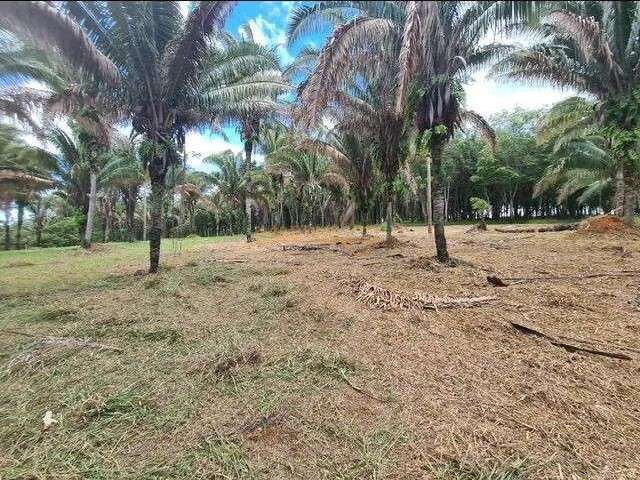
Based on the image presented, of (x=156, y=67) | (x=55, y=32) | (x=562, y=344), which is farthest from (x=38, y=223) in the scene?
(x=562, y=344)

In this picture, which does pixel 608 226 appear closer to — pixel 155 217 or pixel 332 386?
pixel 332 386

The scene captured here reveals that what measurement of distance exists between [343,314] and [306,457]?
2220 millimetres

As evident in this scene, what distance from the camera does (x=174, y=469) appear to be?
6.53 ft

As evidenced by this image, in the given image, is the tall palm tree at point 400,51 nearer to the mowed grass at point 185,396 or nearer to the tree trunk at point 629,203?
the mowed grass at point 185,396

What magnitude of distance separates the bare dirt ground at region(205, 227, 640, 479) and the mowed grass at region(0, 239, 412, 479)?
18 centimetres

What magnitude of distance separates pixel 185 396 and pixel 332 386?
1054 mm

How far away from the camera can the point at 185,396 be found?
2.64 meters

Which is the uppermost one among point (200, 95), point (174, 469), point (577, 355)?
point (200, 95)

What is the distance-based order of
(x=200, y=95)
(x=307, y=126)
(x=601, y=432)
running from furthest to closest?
1. (x=200, y=95)
2. (x=307, y=126)
3. (x=601, y=432)

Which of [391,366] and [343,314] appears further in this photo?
[343,314]

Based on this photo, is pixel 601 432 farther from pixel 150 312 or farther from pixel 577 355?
pixel 150 312

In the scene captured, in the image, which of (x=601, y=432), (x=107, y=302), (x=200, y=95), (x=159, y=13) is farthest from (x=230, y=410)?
(x=200, y=95)

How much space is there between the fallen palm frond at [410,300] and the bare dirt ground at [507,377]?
0.39 ft

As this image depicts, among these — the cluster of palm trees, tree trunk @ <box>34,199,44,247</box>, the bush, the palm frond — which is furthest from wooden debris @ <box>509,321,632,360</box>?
tree trunk @ <box>34,199,44,247</box>
